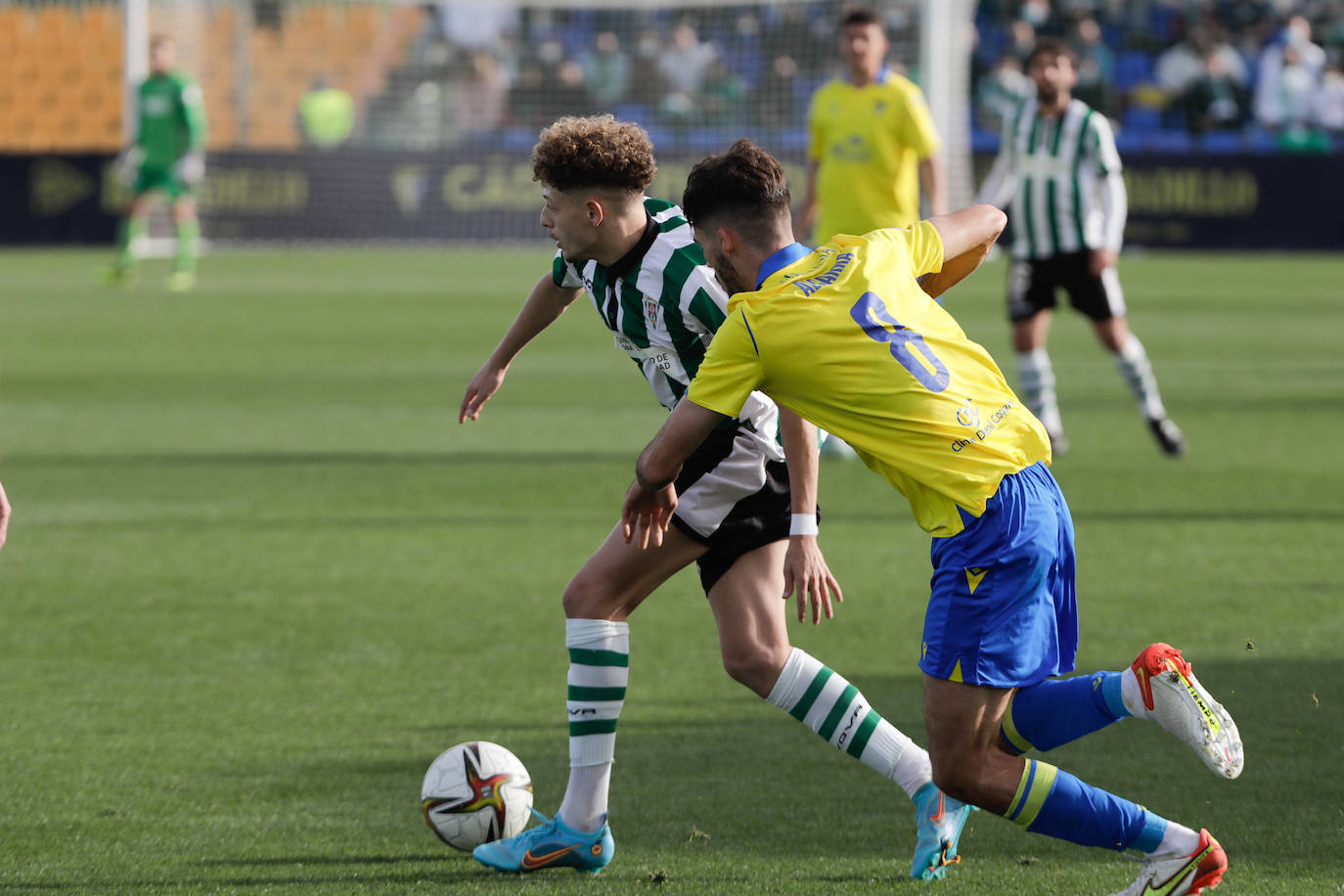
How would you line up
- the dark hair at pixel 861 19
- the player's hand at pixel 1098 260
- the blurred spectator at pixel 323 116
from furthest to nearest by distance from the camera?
the blurred spectator at pixel 323 116 → the player's hand at pixel 1098 260 → the dark hair at pixel 861 19

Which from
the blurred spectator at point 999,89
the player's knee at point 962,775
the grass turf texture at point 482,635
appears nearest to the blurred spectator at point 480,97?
the blurred spectator at point 999,89

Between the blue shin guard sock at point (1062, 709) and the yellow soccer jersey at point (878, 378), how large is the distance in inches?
16.3

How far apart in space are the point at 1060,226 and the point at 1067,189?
215mm

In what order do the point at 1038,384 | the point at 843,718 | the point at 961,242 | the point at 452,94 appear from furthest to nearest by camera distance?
the point at 452,94, the point at 1038,384, the point at 843,718, the point at 961,242

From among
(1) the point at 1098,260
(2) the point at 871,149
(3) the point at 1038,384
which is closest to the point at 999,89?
(1) the point at 1098,260

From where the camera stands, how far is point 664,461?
11.7 ft

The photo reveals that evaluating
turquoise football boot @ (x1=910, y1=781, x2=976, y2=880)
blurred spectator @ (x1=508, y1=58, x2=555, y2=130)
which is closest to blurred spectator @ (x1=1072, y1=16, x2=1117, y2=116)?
blurred spectator @ (x1=508, y1=58, x2=555, y2=130)

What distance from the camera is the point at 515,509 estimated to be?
8.83m

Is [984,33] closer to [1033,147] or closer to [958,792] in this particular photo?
[1033,147]

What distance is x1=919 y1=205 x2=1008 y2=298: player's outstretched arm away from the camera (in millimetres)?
3957

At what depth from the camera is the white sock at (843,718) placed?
13.7 ft

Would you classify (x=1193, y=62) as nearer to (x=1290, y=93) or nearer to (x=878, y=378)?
(x=1290, y=93)

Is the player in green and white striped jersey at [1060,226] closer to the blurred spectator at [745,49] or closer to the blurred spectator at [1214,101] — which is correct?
the blurred spectator at [745,49]

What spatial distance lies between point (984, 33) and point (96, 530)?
24.7 m
